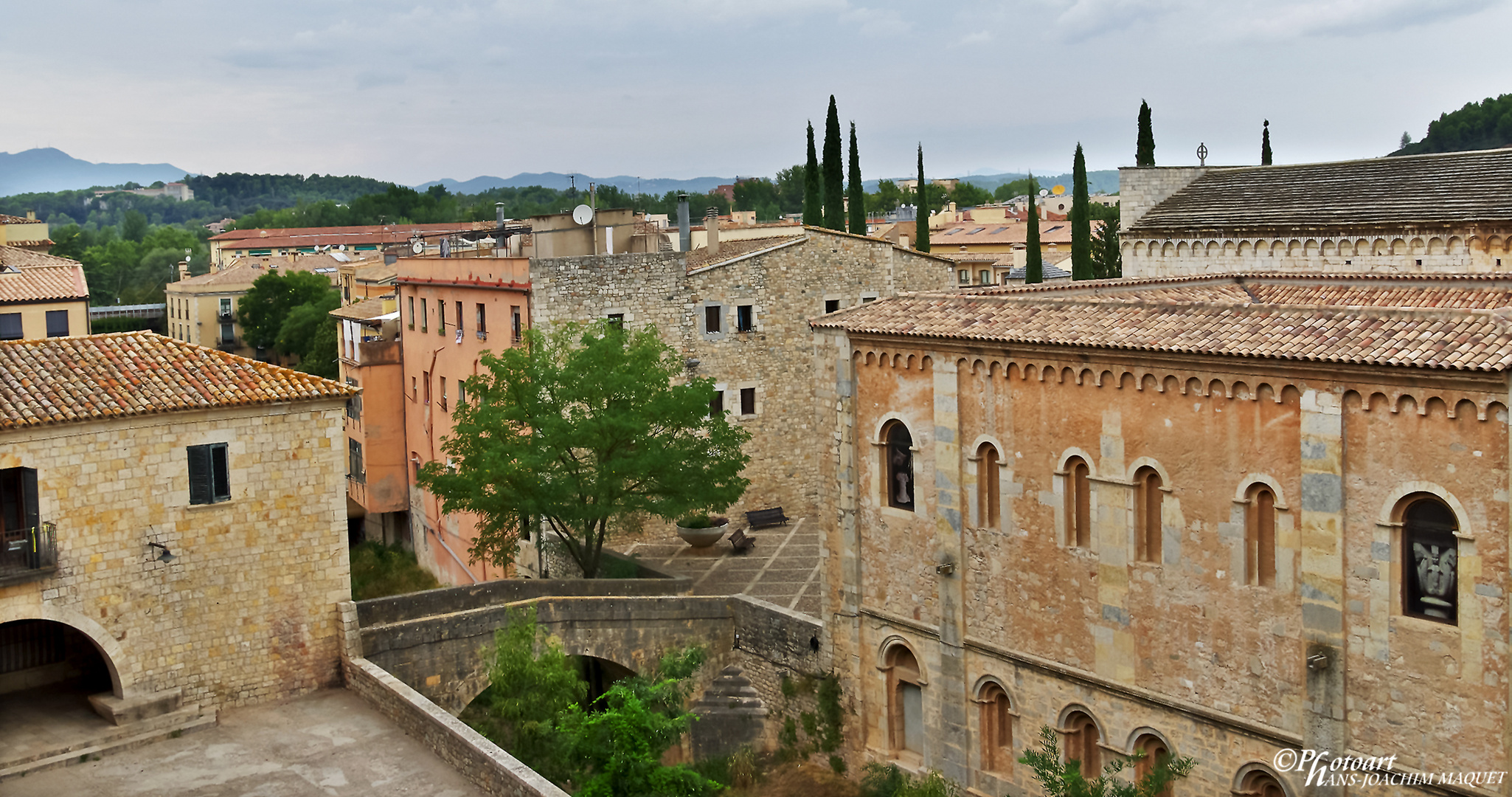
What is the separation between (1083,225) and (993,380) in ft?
100

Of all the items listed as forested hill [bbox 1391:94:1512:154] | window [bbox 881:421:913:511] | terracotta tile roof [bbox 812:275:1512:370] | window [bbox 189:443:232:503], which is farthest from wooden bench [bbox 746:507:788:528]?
forested hill [bbox 1391:94:1512:154]

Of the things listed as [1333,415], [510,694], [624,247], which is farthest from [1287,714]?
[624,247]

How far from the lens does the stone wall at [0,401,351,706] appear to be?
1955 centimetres

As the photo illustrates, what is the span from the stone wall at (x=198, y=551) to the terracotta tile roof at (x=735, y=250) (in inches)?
651

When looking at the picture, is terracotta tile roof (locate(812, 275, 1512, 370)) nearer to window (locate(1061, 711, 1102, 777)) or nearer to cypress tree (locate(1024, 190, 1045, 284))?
window (locate(1061, 711, 1102, 777))

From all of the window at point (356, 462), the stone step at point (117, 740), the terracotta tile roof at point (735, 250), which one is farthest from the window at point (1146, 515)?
the window at point (356, 462)

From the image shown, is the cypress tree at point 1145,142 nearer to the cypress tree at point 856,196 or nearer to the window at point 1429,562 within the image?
the cypress tree at point 856,196

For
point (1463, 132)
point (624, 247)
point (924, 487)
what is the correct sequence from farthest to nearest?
1. point (1463, 132)
2. point (624, 247)
3. point (924, 487)

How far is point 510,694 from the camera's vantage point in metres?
22.2

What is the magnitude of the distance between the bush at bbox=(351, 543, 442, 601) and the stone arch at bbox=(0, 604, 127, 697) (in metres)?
20.1

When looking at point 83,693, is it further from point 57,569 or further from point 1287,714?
point 1287,714

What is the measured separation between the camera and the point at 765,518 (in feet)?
120

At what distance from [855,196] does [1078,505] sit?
37.1m

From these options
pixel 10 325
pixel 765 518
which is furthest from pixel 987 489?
pixel 10 325
